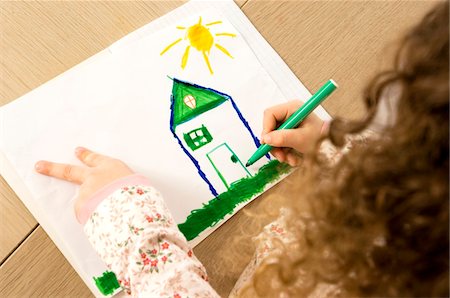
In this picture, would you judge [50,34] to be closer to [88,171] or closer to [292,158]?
[88,171]

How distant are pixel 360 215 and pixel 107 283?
32 cm

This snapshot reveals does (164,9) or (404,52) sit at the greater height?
(164,9)

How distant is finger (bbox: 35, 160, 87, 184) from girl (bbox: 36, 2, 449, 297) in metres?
0.02

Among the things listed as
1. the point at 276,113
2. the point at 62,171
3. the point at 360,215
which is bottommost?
Result: the point at 360,215

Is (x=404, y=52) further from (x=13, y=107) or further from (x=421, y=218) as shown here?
(x=13, y=107)

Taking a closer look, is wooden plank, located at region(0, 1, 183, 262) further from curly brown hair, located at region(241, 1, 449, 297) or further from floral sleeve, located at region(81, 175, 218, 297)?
curly brown hair, located at region(241, 1, 449, 297)

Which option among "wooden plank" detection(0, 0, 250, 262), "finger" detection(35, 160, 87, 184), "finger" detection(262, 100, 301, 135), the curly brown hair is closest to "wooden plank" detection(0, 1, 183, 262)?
"wooden plank" detection(0, 0, 250, 262)

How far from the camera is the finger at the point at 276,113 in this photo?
59cm

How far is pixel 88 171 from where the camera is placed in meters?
0.54

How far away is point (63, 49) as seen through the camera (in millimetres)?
595

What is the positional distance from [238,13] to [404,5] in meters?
0.26

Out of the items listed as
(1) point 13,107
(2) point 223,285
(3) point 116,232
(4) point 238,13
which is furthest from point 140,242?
(4) point 238,13

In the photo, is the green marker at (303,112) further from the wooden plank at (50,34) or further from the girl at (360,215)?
the wooden plank at (50,34)

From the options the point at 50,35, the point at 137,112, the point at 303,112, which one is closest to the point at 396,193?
the point at 303,112
